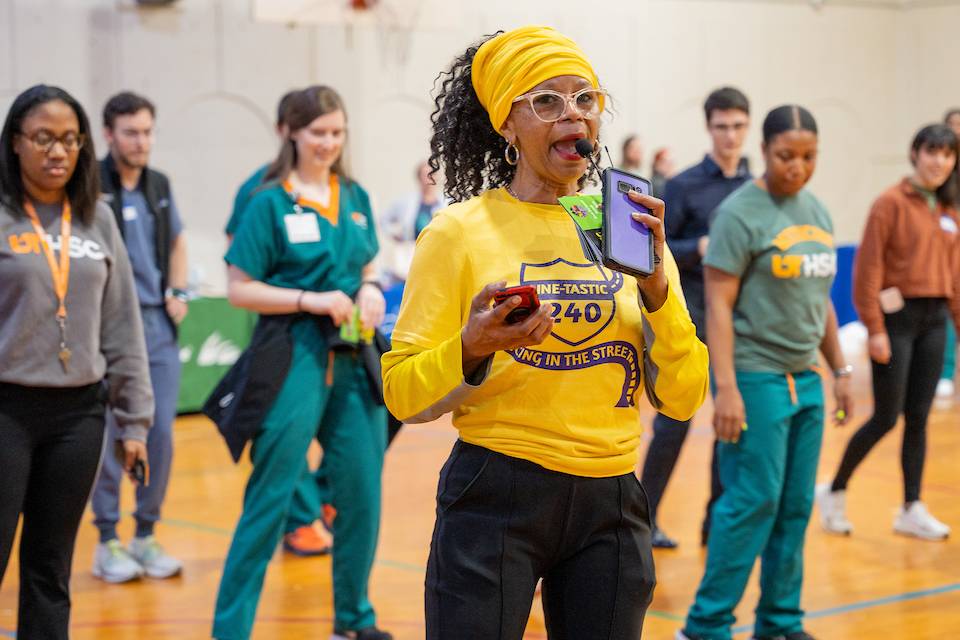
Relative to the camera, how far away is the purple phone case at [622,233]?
2.27 m

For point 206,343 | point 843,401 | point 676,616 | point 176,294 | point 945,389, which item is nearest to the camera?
point 843,401

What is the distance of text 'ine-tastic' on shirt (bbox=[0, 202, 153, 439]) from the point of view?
3.54m

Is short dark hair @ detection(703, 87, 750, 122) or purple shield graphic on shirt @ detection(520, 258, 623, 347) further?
short dark hair @ detection(703, 87, 750, 122)

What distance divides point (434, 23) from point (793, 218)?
8.20m

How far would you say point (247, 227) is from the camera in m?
4.47

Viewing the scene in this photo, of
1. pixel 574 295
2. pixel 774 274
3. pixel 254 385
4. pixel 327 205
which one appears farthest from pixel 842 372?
pixel 574 295

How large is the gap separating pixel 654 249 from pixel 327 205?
2.39m

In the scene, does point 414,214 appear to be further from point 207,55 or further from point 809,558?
point 809,558

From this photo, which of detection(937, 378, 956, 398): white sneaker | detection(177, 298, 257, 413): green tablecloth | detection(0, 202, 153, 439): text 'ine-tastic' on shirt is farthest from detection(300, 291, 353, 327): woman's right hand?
detection(937, 378, 956, 398): white sneaker

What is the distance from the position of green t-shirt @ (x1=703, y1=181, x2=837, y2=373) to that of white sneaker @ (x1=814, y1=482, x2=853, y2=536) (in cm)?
215

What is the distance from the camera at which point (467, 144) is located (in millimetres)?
2752

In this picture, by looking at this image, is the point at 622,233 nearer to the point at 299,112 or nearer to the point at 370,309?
the point at 370,309

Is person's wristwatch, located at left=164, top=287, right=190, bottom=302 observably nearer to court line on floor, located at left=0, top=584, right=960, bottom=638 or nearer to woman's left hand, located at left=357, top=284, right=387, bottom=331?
court line on floor, located at left=0, top=584, right=960, bottom=638

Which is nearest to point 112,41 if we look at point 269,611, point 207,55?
point 207,55
